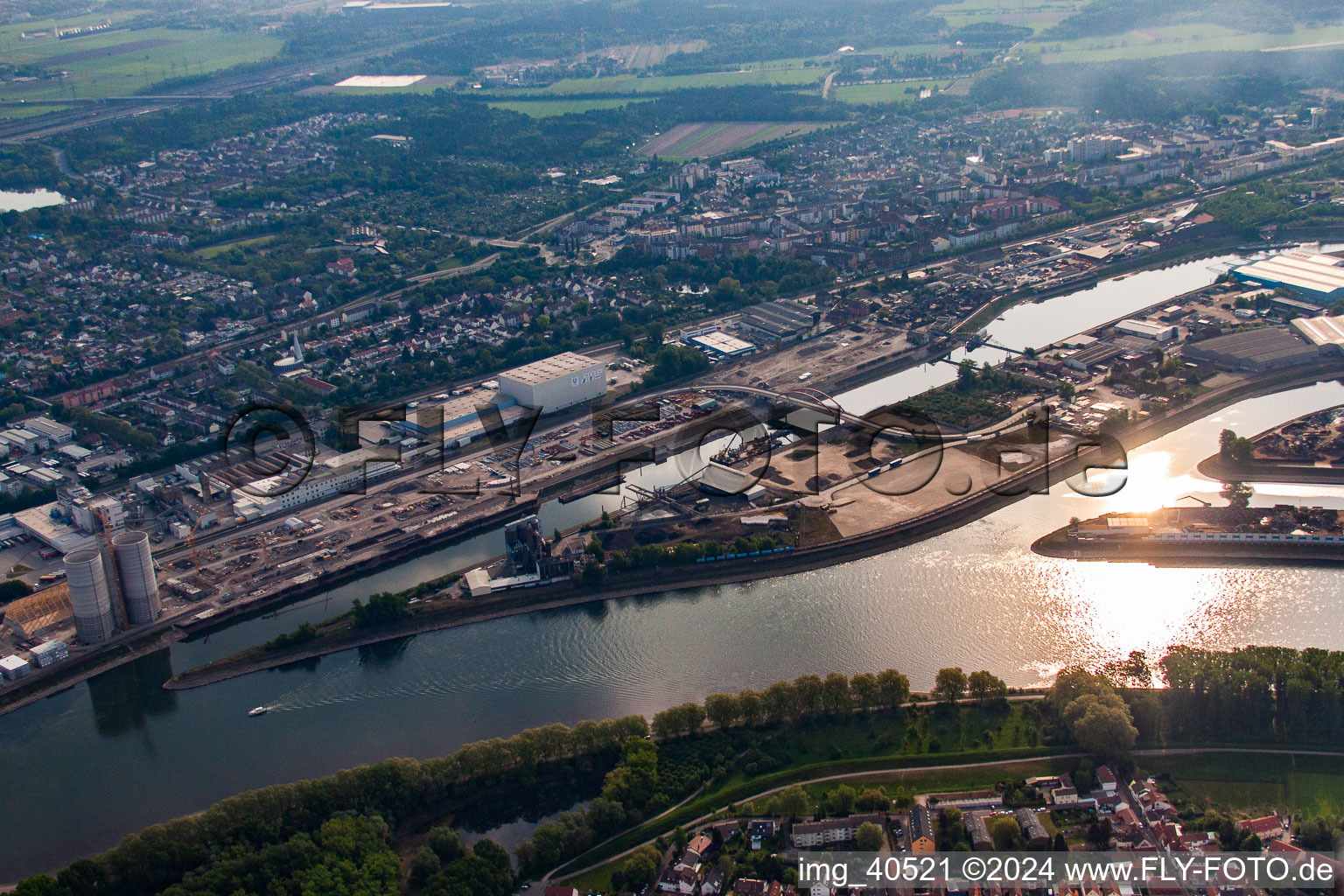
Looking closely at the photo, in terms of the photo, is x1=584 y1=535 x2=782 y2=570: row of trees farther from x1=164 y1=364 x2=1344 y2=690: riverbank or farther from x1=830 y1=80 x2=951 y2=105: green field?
x1=830 y1=80 x2=951 y2=105: green field

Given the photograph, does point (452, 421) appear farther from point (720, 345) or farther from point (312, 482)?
point (720, 345)

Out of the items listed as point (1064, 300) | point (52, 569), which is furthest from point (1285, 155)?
point (52, 569)

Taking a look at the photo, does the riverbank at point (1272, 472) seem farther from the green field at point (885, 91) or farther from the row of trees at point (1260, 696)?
the green field at point (885, 91)

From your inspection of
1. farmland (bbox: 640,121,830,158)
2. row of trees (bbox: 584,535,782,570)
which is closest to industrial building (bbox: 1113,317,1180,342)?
row of trees (bbox: 584,535,782,570)

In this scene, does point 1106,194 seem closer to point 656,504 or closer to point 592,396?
point 592,396

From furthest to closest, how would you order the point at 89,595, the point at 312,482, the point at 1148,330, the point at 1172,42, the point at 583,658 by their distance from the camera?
the point at 1172,42
the point at 1148,330
the point at 312,482
the point at 89,595
the point at 583,658

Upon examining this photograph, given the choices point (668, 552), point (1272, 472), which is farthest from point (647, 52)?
point (668, 552)

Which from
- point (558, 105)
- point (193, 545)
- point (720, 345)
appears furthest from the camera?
point (558, 105)
